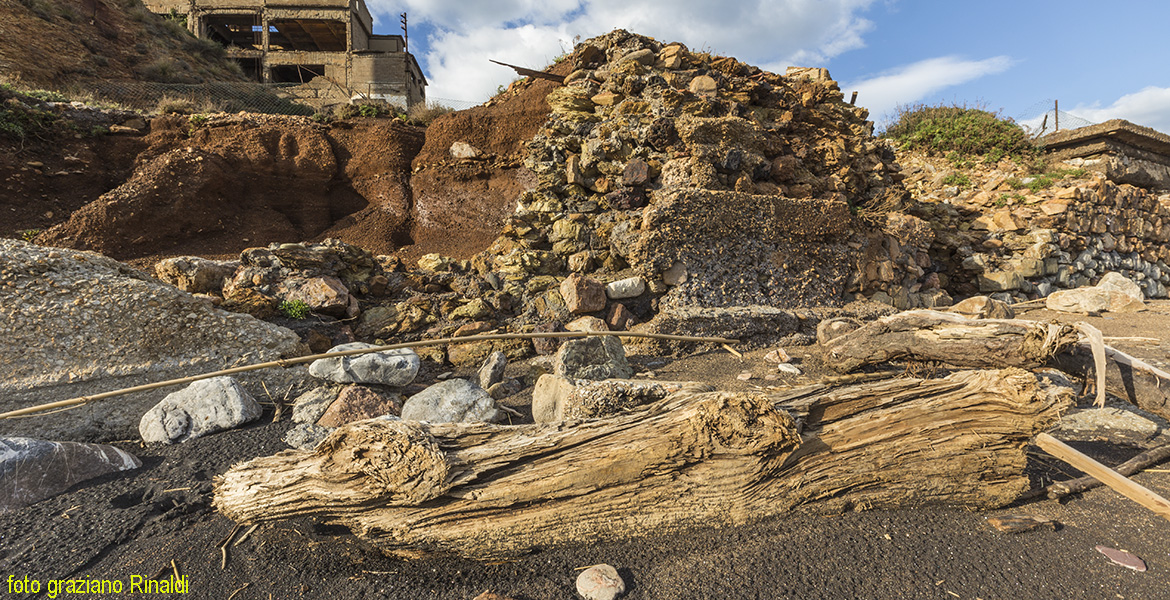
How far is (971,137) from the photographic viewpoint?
30.9 feet

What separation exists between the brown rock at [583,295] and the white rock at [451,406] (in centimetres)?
153

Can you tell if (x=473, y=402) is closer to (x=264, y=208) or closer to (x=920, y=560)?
(x=920, y=560)

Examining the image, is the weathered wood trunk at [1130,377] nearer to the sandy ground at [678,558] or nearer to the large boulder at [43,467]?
the sandy ground at [678,558]

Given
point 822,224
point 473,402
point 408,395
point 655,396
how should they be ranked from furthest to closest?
point 822,224 < point 408,395 < point 473,402 < point 655,396

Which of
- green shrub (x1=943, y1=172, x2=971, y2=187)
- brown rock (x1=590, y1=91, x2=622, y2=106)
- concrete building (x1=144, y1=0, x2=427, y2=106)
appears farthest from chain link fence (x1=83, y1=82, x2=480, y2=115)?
green shrub (x1=943, y1=172, x2=971, y2=187)

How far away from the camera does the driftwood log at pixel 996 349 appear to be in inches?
80.6

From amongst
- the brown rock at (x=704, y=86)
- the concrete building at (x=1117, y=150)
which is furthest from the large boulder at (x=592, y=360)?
the concrete building at (x=1117, y=150)

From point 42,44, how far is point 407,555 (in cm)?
1672

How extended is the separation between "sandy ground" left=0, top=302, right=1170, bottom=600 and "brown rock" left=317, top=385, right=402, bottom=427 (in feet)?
2.40

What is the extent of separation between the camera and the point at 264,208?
19.8ft

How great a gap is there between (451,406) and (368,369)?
657 mm

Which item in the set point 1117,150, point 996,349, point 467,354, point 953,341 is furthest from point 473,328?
point 1117,150

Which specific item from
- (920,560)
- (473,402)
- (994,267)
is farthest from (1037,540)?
(994,267)

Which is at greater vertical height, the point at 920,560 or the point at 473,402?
the point at 473,402
